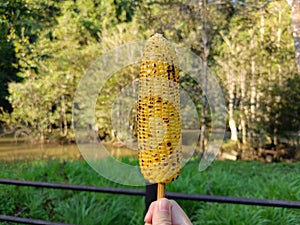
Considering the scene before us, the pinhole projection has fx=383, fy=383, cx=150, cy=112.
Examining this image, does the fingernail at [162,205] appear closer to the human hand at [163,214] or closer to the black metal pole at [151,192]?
the human hand at [163,214]

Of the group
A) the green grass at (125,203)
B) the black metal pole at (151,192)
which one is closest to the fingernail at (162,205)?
the black metal pole at (151,192)

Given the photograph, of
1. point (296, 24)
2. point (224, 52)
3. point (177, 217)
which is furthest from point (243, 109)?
point (177, 217)

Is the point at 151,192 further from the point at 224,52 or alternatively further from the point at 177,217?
the point at 224,52

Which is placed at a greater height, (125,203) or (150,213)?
(150,213)

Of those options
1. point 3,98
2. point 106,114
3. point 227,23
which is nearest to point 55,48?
point 3,98

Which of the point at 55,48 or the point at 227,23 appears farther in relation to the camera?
the point at 55,48

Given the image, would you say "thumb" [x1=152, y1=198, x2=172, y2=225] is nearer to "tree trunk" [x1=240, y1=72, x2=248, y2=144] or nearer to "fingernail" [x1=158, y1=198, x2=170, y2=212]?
"fingernail" [x1=158, y1=198, x2=170, y2=212]

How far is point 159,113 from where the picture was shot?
0.54m

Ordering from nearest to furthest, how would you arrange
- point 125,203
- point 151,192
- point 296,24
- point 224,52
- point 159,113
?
point 159,113 → point 151,192 → point 296,24 → point 125,203 → point 224,52

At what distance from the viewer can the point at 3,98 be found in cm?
1018

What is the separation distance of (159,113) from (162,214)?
0.48 ft

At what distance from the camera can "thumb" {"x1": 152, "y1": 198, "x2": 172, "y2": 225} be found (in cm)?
55

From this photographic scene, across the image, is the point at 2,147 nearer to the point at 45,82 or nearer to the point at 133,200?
the point at 45,82

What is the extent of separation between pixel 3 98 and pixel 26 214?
25.8 ft
